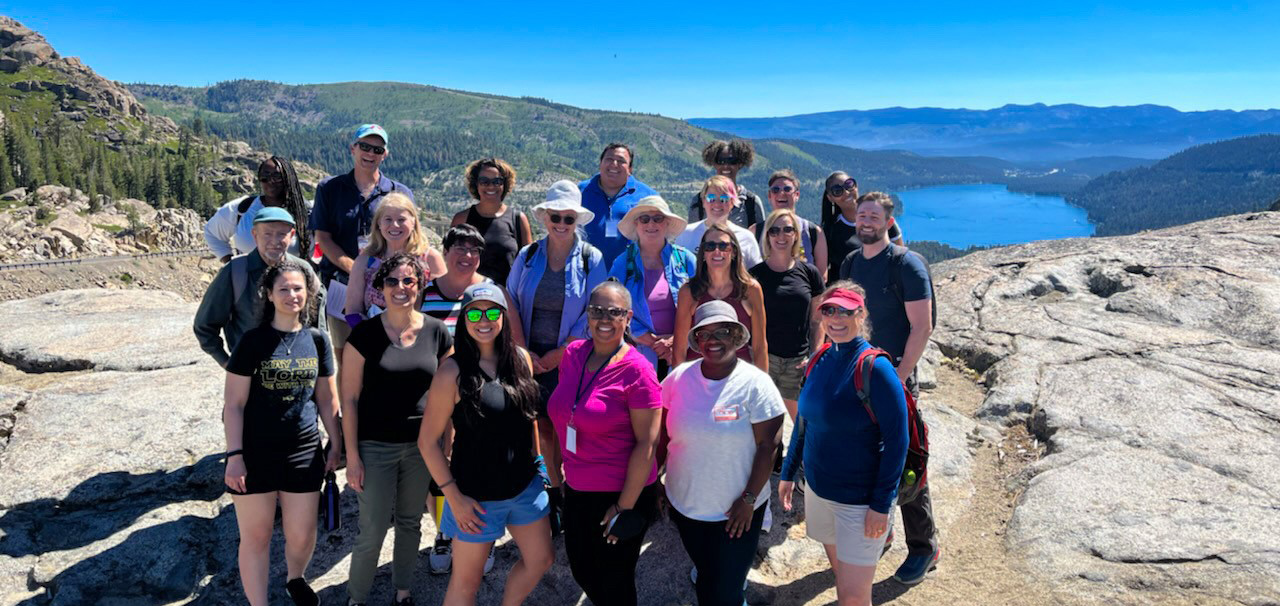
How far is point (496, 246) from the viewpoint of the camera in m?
7.41

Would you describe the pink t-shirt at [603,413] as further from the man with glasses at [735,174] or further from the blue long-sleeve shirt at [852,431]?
the man with glasses at [735,174]

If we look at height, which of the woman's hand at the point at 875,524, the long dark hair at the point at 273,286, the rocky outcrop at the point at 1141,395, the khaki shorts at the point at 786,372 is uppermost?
the long dark hair at the point at 273,286

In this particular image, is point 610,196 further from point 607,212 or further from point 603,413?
point 603,413

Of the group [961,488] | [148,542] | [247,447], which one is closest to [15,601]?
[148,542]

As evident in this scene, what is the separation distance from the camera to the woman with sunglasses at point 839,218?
9094 millimetres

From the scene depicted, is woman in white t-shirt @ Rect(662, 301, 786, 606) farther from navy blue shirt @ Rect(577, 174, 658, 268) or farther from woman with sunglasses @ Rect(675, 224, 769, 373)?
navy blue shirt @ Rect(577, 174, 658, 268)

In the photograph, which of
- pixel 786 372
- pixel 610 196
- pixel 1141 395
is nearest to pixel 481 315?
pixel 786 372

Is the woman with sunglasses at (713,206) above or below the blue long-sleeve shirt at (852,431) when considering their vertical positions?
above

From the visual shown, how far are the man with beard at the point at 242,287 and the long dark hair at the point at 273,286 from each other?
27cm

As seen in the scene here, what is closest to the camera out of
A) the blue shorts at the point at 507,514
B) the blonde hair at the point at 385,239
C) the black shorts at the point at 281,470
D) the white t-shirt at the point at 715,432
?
the white t-shirt at the point at 715,432

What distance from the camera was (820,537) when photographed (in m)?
5.36

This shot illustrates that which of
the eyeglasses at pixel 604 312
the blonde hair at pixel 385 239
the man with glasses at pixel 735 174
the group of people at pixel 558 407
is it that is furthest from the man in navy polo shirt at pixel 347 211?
the man with glasses at pixel 735 174

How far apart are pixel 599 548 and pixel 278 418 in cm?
262

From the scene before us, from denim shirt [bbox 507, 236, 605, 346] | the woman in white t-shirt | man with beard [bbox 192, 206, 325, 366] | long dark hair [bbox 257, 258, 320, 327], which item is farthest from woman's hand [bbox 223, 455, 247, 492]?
the woman in white t-shirt
